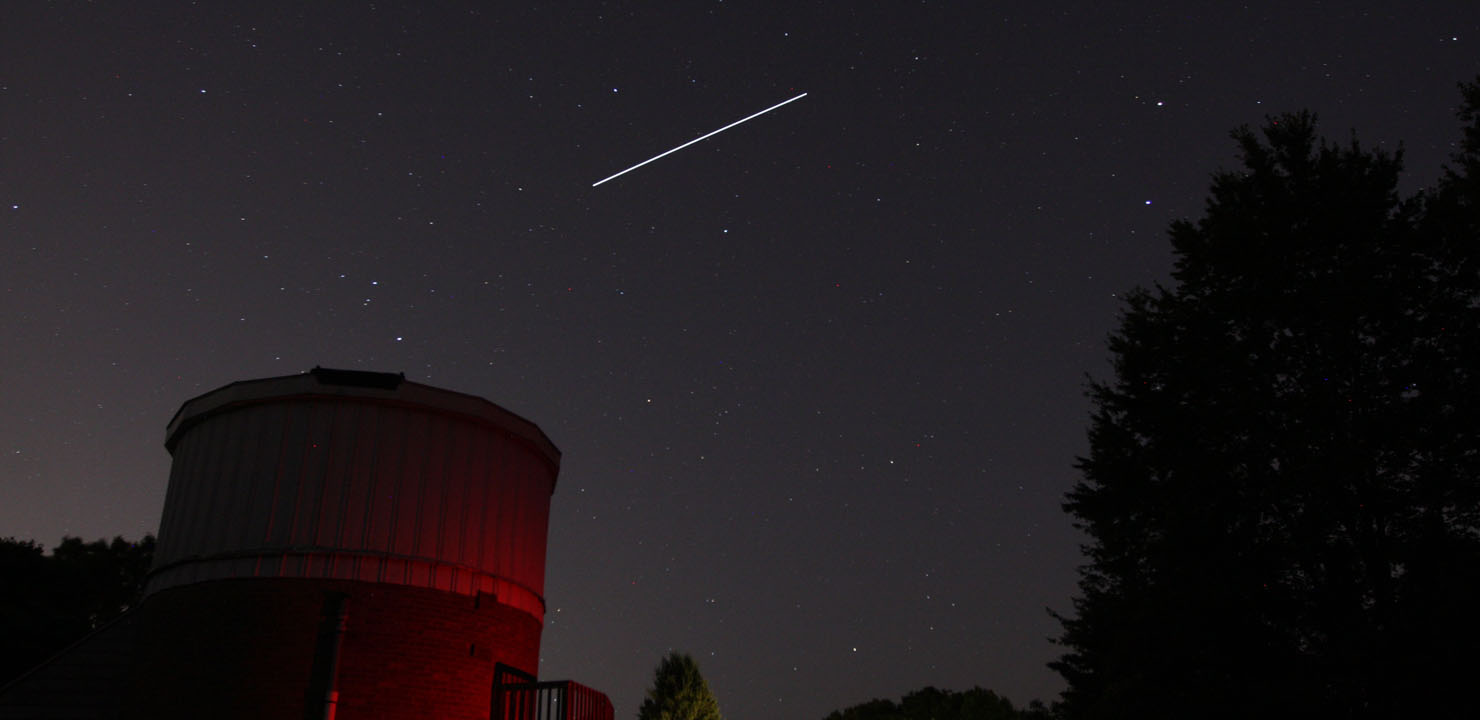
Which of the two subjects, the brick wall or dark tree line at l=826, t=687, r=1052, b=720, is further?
dark tree line at l=826, t=687, r=1052, b=720

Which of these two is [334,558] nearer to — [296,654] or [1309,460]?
[296,654]

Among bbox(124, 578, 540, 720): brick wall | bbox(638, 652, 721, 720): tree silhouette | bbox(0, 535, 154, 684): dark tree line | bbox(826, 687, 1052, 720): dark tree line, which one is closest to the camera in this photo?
bbox(124, 578, 540, 720): brick wall

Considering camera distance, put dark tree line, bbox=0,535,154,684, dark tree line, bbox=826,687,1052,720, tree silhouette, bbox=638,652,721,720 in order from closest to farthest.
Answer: dark tree line, bbox=0,535,154,684
tree silhouette, bbox=638,652,721,720
dark tree line, bbox=826,687,1052,720

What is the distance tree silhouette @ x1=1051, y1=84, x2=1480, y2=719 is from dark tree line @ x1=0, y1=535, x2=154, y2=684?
1135 inches

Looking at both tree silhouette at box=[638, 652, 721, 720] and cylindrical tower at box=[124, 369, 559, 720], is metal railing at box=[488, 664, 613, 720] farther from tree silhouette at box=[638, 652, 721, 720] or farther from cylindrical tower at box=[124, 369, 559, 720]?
tree silhouette at box=[638, 652, 721, 720]

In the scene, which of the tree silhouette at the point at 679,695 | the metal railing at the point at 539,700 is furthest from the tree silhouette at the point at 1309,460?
the tree silhouette at the point at 679,695

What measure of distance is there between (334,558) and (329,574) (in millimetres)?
240

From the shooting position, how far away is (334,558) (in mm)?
14891

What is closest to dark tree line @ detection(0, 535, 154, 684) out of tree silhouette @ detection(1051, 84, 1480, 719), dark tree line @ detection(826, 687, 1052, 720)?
tree silhouette @ detection(1051, 84, 1480, 719)

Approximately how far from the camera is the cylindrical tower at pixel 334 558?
1438 centimetres

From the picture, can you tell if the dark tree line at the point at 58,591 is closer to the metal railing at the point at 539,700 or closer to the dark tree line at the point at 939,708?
the metal railing at the point at 539,700

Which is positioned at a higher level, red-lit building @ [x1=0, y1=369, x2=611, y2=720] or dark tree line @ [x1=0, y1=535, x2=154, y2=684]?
dark tree line @ [x1=0, y1=535, x2=154, y2=684]

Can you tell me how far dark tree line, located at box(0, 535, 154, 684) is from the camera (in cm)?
3231

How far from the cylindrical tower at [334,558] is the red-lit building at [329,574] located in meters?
0.02
